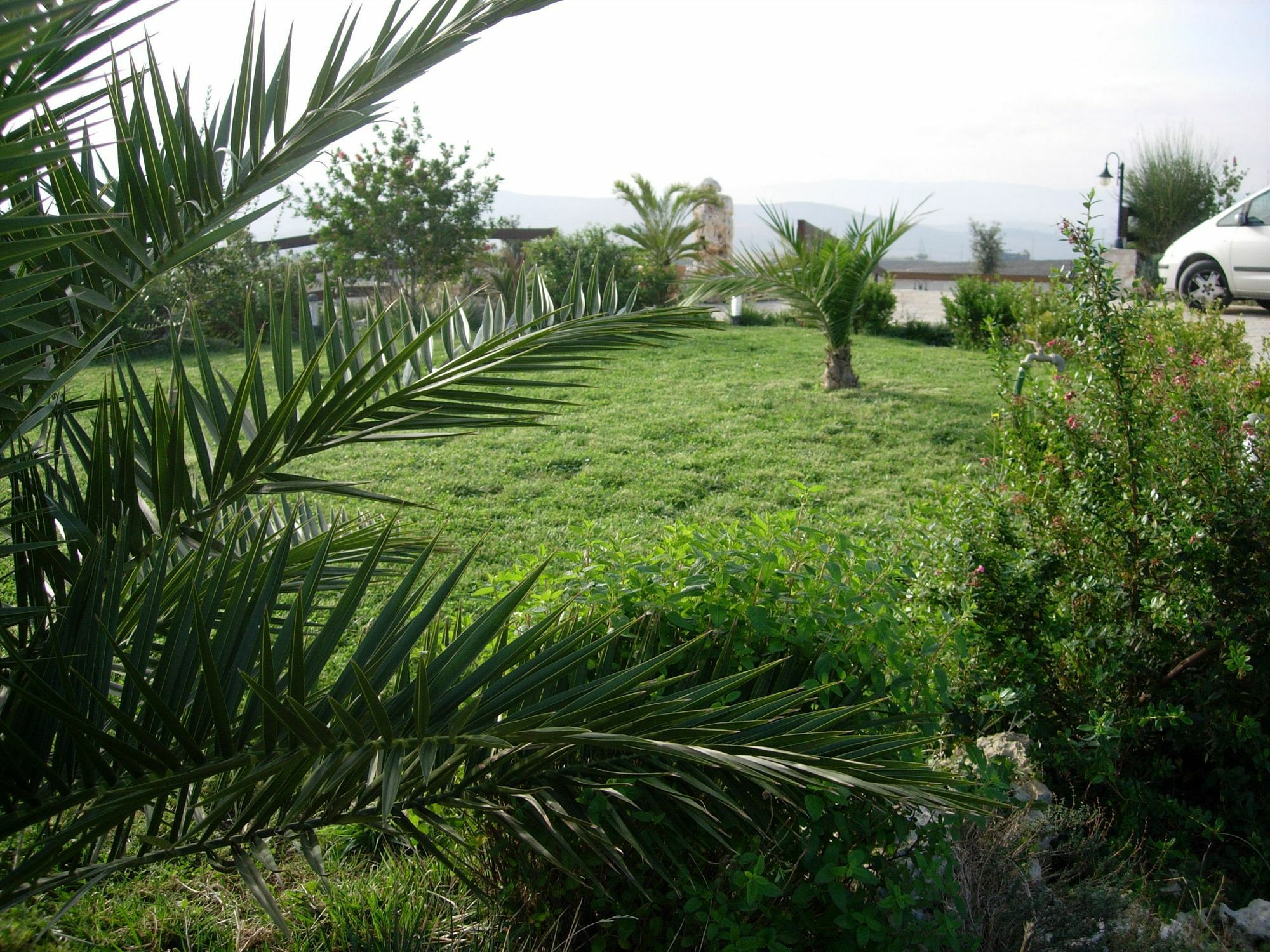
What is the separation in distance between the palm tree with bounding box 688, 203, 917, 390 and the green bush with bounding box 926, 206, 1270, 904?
20.5 feet

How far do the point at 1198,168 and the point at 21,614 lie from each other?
24921 mm

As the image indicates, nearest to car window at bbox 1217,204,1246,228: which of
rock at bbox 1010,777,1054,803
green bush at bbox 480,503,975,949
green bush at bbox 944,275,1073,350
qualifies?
green bush at bbox 944,275,1073,350

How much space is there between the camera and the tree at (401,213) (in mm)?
14391

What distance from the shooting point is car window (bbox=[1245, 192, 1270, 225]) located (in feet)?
41.3

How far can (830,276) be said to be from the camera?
387 inches

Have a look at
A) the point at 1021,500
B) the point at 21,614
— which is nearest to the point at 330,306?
the point at 21,614

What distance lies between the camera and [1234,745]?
9.33ft

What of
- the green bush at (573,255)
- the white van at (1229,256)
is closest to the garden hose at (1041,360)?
the white van at (1229,256)

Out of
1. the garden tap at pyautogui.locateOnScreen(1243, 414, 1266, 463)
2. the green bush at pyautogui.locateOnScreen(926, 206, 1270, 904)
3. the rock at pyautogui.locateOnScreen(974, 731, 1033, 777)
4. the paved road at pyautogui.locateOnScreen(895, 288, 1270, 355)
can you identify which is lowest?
the rock at pyautogui.locateOnScreen(974, 731, 1033, 777)

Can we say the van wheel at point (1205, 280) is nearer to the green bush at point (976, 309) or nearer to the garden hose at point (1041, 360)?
the green bush at point (976, 309)

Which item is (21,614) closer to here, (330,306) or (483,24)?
(330,306)

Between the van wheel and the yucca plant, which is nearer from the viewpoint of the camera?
the yucca plant

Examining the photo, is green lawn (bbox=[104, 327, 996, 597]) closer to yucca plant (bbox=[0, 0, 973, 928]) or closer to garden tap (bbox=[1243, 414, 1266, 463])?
garden tap (bbox=[1243, 414, 1266, 463])

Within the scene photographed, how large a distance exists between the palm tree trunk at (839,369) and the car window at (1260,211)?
7.14m
